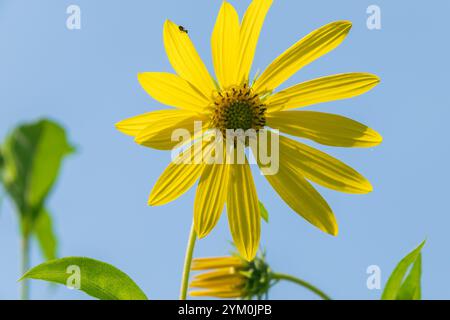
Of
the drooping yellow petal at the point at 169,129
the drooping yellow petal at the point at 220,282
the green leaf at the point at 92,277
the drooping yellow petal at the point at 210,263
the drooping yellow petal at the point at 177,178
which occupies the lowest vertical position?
the drooping yellow petal at the point at 220,282

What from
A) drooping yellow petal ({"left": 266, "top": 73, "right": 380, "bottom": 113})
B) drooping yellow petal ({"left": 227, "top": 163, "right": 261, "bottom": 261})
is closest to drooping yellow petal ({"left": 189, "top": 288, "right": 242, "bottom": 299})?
drooping yellow petal ({"left": 227, "top": 163, "right": 261, "bottom": 261})

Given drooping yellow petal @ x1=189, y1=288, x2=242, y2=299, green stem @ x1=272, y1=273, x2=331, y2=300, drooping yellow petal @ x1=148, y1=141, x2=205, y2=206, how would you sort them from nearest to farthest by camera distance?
drooping yellow petal @ x1=148, y1=141, x2=205, y2=206 → green stem @ x1=272, y1=273, x2=331, y2=300 → drooping yellow petal @ x1=189, y1=288, x2=242, y2=299

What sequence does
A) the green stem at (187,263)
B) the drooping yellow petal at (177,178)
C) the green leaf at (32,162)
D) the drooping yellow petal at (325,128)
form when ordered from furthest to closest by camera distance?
1. the green leaf at (32,162)
2. the drooping yellow petal at (325,128)
3. the drooping yellow petal at (177,178)
4. the green stem at (187,263)

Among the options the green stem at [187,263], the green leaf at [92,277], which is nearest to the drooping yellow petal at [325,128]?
the green stem at [187,263]

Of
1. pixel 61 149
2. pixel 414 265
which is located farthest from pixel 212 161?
pixel 61 149

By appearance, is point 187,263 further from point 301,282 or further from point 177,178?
point 301,282

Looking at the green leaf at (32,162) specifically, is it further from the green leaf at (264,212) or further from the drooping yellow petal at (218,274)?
the green leaf at (264,212)

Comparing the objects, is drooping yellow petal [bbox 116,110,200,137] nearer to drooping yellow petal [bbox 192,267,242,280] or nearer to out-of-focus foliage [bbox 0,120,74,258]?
drooping yellow petal [bbox 192,267,242,280]

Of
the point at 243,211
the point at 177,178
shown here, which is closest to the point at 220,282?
the point at 243,211
